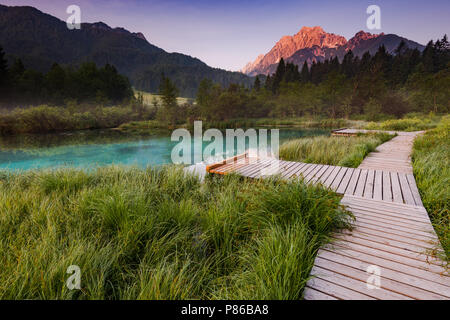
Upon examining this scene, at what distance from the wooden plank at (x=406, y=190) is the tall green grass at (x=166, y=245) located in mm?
1230

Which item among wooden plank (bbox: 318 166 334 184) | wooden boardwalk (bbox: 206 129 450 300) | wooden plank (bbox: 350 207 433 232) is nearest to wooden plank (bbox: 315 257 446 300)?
wooden boardwalk (bbox: 206 129 450 300)

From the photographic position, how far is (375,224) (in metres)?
2.14

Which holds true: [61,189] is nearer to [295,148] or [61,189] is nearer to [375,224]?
[375,224]

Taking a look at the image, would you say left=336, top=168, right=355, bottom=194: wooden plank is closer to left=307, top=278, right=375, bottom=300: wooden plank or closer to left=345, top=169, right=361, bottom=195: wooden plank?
left=345, top=169, right=361, bottom=195: wooden plank

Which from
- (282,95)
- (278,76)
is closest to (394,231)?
(282,95)

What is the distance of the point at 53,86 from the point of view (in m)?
38.9

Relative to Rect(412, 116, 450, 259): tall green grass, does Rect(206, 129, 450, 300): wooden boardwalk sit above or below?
below

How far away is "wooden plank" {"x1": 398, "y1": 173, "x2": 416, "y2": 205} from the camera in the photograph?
108 inches

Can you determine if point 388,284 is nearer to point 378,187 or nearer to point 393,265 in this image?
point 393,265

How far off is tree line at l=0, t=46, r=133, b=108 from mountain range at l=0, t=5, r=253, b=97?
28.2 metres

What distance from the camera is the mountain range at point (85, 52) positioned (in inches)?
3145
